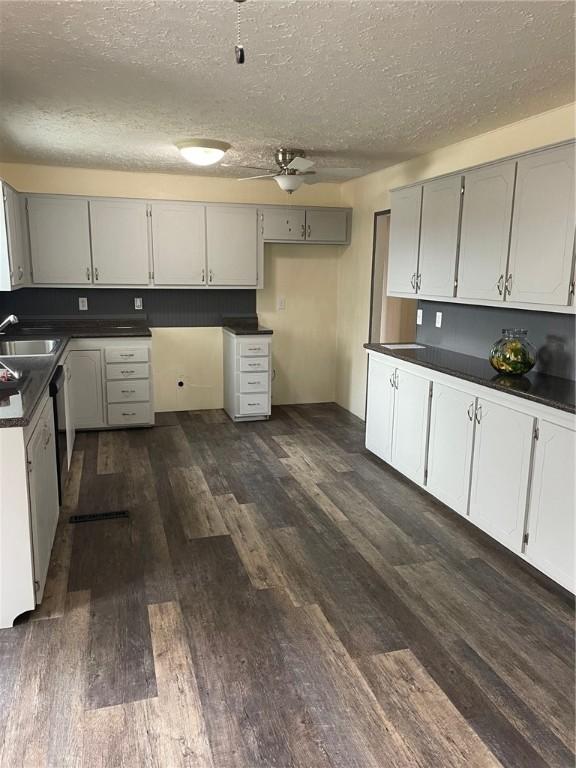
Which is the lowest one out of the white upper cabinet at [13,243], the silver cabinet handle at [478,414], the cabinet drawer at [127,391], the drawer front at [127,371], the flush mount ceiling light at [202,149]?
the cabinet drawer at [127,391]

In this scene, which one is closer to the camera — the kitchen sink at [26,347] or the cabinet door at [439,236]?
the cabinet door at [439,236]

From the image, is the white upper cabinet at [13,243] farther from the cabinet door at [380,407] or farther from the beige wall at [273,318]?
the cabinet door at [380,407]

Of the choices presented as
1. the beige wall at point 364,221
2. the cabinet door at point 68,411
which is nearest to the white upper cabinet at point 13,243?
the cabinet door at point 68,411

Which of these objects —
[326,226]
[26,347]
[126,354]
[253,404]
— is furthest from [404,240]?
[26,347]

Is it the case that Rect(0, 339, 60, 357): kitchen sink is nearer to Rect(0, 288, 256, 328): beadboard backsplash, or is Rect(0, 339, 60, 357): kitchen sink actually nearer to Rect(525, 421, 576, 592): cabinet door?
Rect(0, 288, 256, 328): beadboard backsplash

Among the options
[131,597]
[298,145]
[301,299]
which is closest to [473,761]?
[131,597]

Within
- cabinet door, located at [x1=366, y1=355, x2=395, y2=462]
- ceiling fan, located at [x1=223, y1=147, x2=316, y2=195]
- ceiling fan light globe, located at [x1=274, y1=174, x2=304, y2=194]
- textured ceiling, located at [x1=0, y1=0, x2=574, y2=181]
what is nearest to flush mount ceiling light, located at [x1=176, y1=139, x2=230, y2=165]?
textured ceiling, located at [x1=0, y1=0, x2=574, y2=181]

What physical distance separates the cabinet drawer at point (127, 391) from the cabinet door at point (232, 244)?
50.0 inches

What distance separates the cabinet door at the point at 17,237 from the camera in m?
4.58

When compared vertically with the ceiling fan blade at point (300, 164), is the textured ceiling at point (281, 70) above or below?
above

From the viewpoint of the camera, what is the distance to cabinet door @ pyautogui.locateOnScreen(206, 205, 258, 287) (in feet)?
18.8

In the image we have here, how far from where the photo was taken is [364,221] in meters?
5.77

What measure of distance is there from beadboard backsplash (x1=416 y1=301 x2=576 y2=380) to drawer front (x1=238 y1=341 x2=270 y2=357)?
155 centimetres

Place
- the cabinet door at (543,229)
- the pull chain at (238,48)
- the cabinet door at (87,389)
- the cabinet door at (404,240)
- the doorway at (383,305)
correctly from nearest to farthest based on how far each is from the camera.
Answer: the pull chain at (238,48), the cabinet door at (543,229), the cabinet door at (404,240), the cabinet door at (87,389), the doorway at (383,305)
